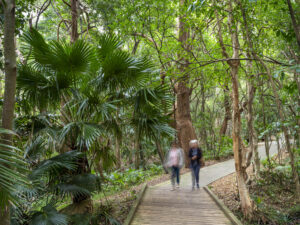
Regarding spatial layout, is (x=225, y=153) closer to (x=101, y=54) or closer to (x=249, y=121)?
(x=249, y=121)

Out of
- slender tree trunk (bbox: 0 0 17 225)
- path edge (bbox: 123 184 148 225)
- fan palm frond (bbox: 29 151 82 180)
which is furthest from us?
path edge (bbox: 123 184 148 225)

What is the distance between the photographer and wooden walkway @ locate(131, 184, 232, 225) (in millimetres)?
5852

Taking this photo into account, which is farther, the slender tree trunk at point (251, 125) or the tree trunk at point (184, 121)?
the tree trunk at point (184, 121)

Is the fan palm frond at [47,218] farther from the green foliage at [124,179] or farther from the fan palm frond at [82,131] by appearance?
the green foliage at [124,179]

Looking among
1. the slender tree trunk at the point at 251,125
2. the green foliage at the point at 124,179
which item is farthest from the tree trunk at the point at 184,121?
the slender tree trunk at the point at 251,125

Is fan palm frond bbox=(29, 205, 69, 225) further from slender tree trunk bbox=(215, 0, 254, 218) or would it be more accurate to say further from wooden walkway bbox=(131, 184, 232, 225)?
slender tree trunk bbox=(215, 0, 254, 218)

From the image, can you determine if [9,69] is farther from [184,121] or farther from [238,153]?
[184,121]

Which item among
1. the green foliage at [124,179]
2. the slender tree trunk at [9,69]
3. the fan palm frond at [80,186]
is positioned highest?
the slender tree trunk at [9,69]

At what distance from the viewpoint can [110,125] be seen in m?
6.07

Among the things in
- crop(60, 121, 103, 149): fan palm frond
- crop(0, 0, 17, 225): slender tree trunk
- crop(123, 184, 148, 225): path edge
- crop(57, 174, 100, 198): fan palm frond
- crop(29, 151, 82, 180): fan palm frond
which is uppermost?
crop(0, 0, 17, 225): slender tree trunk

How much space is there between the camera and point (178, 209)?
657cm

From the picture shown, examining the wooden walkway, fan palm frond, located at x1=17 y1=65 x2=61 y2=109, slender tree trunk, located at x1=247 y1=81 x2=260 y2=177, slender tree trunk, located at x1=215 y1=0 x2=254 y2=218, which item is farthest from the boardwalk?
fan palm frond, located at x1=17 y1=65 x2=61 y2=109

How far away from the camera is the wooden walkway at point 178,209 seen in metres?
5.85

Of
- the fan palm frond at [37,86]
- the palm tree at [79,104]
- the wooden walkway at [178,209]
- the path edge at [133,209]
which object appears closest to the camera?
the palm tree at [79,104]
